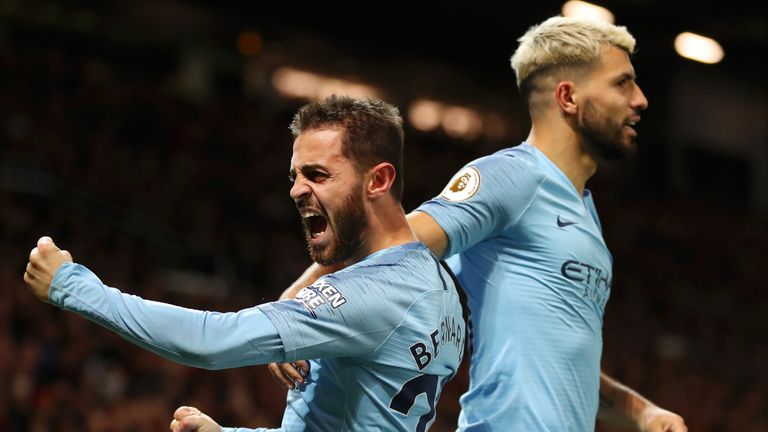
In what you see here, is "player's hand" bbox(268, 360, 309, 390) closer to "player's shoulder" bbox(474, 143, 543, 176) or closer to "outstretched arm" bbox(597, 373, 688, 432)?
"player's shoulder" bbox(474, 143, 543, 176)

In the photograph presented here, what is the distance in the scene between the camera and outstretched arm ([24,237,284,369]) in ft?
6.51

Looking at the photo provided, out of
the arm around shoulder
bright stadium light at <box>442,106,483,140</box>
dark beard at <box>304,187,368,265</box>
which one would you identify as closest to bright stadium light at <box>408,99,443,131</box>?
bright stadium light at <box>442,106,483,140</box>

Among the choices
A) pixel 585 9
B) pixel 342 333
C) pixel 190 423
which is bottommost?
pixel 190 423

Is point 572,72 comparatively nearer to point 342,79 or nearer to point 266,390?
point 266,390

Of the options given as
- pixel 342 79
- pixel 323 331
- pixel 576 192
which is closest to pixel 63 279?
pixel 323 331

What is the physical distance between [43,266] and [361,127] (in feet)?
2.57

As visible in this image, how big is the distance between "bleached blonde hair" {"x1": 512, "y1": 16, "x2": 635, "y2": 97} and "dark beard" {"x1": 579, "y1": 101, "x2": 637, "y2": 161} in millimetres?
144

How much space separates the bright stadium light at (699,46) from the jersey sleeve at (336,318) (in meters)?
15.4

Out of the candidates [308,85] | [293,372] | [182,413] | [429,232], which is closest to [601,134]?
[429,232]

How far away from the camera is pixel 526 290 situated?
2.86m

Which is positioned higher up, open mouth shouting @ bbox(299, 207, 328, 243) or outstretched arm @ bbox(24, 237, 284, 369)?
open mouth shouting @ bbox(299, 207, 328, 243)

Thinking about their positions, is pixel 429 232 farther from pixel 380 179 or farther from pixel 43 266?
pixel 43 266

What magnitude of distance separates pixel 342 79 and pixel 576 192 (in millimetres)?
17833

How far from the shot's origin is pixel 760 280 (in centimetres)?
1670
